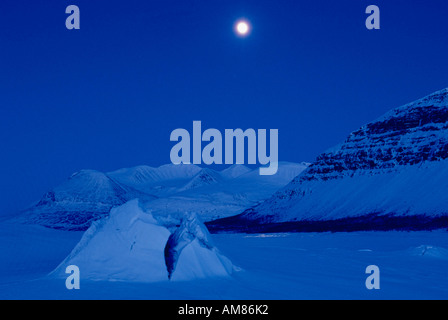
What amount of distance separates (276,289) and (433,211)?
282 ft

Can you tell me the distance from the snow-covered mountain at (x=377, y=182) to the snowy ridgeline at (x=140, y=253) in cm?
7342

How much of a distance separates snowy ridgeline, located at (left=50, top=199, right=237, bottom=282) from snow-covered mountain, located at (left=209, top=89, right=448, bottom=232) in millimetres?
73418

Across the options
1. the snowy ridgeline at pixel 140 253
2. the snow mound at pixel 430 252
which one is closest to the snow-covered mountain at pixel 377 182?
the snow mound at pixel 430 252

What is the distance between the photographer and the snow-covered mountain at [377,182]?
97812 mm

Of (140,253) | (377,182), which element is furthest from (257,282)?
(377,182)

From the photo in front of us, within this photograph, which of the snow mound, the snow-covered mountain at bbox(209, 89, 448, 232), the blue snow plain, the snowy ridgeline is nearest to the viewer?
the blue snow plain

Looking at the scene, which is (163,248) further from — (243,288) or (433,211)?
(433,211)

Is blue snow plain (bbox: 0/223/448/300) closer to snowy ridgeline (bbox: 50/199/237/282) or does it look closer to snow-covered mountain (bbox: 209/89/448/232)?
snowy ridgeline (bbox: 50/199/237/282)

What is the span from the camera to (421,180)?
110 metres

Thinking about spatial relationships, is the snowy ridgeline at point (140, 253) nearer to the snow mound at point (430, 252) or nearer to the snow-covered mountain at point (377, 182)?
the snow mound at point (430, 252)

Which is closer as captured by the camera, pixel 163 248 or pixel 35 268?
pixel 163 248

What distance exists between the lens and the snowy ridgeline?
1492 centimetres

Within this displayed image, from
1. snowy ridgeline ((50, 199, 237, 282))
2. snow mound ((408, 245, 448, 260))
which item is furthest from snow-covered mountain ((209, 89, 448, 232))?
snowy ridgeline ((50, 199, 237, 282))
